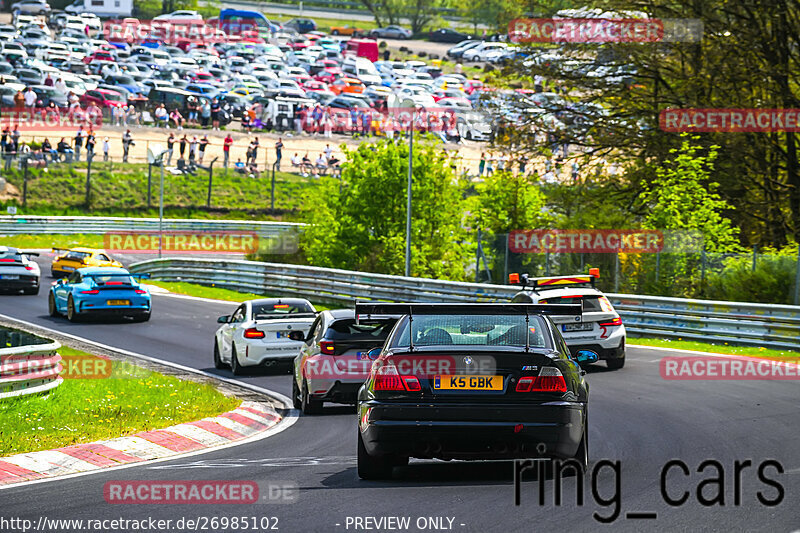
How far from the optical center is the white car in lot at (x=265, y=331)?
2023 cm

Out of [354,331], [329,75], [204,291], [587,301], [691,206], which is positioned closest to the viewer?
[354,331]

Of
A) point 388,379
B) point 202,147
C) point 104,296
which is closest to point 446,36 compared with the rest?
point 202,147

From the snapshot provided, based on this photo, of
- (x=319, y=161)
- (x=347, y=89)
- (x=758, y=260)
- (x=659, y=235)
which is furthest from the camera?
(x=347, y=89)

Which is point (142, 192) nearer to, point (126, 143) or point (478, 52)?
point (126, 143)

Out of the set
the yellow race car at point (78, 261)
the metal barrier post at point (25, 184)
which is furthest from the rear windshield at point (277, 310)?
the metal barrier post at point (25, 184)

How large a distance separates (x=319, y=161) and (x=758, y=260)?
41093mm

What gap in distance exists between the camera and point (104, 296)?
29688mm

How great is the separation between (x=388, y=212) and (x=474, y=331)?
1322 inches

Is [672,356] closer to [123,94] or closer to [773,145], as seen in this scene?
[773,145]

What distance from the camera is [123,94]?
75.2 metres

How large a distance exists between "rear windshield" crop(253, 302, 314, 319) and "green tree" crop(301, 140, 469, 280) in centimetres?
2126

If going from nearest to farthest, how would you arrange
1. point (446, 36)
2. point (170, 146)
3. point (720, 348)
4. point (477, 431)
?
point (477, 431), point (720, 348), point (170, 146), point (446, 36)

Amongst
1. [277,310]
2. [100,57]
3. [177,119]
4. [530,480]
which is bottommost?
[530,480]

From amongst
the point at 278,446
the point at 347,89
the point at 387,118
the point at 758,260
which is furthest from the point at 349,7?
the point at 278,446
